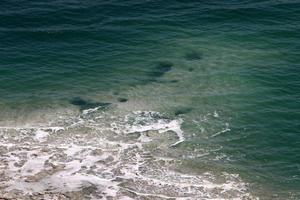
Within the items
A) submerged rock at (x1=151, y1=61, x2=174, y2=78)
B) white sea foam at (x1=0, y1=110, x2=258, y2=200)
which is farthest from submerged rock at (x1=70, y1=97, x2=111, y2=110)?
submerged rock at (x1=151, y1=61, x2=174, y2=78)

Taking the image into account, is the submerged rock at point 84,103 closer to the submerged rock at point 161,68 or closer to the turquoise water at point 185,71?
the turquoise water at point 185,71

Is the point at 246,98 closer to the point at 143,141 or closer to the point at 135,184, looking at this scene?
the point at 143,141

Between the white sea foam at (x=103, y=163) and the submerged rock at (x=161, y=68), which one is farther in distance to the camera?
the submerged rock at (x=161, y=68)

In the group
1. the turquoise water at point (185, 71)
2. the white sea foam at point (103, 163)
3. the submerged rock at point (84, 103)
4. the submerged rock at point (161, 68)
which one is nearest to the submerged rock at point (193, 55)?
the turquoise water at point (185, 71)

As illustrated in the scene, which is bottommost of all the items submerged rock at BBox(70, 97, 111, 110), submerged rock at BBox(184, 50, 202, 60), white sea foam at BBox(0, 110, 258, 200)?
white sea foam at BBox(0, 110, 258, 200)

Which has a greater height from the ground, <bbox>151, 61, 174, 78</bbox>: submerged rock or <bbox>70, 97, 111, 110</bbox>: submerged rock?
<bbox>151, 61, 174, 78</bbox>: submerged rock

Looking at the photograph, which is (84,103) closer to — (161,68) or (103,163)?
(103,163)

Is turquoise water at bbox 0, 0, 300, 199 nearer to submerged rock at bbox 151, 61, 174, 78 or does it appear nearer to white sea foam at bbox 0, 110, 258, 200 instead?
submerged rock at bbox 151, 61, 174, 78

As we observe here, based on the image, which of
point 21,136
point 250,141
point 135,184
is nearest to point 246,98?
point 250,141
